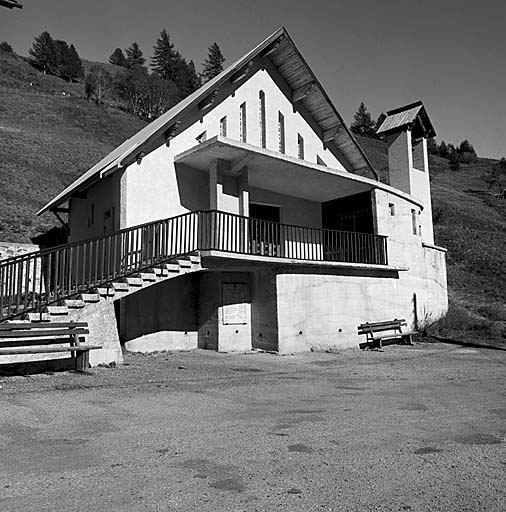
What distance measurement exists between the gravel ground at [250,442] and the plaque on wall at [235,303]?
14.9ft

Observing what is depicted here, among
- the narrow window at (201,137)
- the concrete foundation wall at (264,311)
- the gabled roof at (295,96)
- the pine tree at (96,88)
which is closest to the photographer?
the concrete foundation wall at (264,311)

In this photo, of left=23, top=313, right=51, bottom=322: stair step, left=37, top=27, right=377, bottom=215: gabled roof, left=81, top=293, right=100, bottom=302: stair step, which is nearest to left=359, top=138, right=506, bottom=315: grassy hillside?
left=37, top=27, right=377, bottom=215: gabled roof

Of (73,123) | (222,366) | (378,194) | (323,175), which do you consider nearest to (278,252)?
(323,175)

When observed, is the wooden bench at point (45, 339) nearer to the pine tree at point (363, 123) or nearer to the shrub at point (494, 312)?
the shrub at point (494, 312)

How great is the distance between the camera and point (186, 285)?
49.2 ft

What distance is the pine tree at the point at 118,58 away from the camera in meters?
117

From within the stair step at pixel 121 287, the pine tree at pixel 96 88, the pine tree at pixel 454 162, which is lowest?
the stair step at pixel 121 287

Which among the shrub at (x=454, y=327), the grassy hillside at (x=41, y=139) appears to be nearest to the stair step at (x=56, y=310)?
the shrub at (x=454, y=327)

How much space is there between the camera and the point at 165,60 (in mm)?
103438

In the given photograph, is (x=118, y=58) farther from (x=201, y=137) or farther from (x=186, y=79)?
(x=201, y=137)

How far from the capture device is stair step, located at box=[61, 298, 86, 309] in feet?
34.1

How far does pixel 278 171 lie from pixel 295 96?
15.7ft

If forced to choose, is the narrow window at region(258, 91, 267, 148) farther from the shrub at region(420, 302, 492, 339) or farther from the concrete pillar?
the shrub at region(420, 302, 492, 339)

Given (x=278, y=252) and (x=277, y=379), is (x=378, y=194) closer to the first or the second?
(x=278, y=252)
